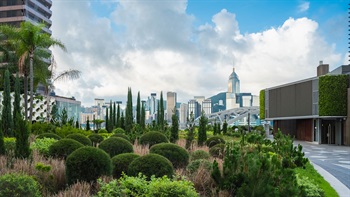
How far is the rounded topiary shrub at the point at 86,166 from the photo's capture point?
801 cm

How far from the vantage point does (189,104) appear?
6994 cm

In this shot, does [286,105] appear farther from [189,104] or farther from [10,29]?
[189,104]

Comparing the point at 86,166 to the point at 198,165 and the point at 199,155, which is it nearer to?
the point at 198,165

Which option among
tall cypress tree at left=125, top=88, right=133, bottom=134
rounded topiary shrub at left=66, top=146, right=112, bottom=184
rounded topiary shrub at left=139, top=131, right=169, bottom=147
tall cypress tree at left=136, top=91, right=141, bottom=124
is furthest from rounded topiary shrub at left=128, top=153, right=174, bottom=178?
tall cypress tree at left=136, top=91, right=141, bottom=124

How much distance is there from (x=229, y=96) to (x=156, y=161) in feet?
352

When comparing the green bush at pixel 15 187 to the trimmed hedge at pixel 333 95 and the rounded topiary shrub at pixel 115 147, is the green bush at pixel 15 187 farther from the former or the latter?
the trimmed hedge at pixel 333 95

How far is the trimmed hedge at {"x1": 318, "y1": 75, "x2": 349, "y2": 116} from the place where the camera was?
28.9 m

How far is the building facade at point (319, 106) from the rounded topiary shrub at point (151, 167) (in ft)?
81.8

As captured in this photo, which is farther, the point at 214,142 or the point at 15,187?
the point at 214,142

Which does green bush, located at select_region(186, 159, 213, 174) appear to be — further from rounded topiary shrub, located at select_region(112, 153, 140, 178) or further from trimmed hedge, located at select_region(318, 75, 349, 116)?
trimmed hedge, located at select_region(318, 75, 349, 116)

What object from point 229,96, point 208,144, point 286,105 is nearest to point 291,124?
point 286,105

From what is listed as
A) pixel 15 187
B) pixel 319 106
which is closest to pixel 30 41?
pixel 15 187

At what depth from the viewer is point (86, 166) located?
8070mm

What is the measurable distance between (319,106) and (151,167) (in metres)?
25.4
